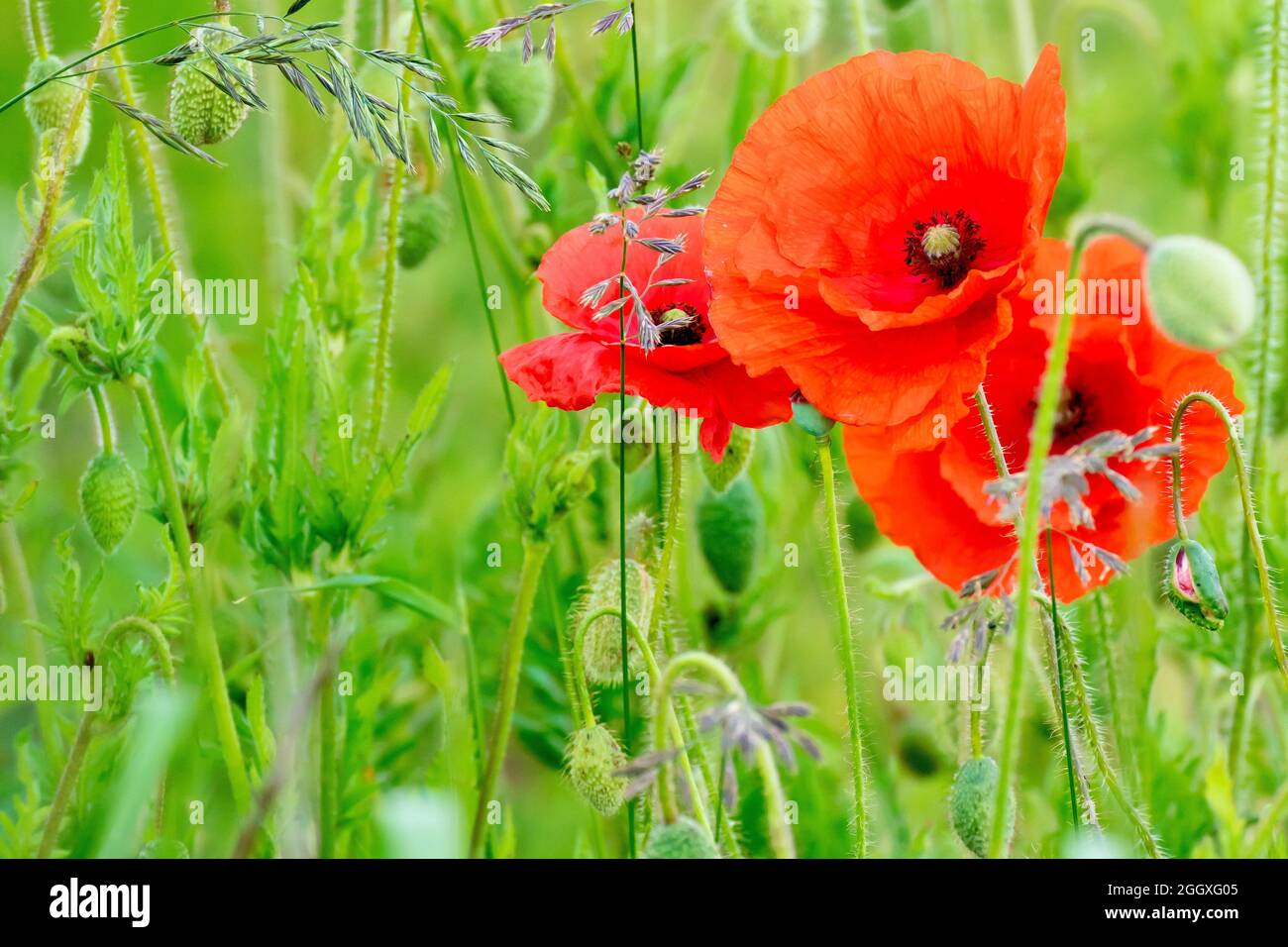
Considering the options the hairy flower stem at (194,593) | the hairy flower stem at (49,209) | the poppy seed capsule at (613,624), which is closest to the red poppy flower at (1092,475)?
the poppy seed capsule at (613,624)

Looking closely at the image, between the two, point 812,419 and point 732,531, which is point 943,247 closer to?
point 812,419

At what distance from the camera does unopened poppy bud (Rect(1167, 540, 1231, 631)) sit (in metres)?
0.73

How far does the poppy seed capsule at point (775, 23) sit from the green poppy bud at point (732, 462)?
0.34 meters

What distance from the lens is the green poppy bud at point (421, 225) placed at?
3.68ft

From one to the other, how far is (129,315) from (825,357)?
400mm

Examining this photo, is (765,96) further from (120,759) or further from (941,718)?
(120,759)

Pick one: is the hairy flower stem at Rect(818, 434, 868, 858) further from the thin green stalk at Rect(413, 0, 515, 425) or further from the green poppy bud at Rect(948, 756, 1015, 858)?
the thin green stalk at Rect(413, 0, 515, 425)

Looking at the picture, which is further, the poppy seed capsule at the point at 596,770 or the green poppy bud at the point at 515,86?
the green poppy bud at the point at 515,86

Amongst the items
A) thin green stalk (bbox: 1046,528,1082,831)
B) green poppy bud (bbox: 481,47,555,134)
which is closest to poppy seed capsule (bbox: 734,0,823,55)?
green poppy bud (bbox: 481,47,555,134)

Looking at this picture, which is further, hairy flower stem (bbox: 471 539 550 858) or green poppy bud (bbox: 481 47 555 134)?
green poppy bud (bbox: 481 47 555 134)

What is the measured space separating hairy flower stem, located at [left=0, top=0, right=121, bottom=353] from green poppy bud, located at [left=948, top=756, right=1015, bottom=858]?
0.60 m

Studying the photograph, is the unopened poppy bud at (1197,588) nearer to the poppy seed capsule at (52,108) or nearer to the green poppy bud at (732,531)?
the green poppy bud at (732,531)

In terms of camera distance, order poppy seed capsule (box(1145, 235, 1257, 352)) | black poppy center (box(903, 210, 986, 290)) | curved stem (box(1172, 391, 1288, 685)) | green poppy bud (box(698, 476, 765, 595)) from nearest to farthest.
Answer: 1. poppy seed capsule (box(1145, 235, 1257, 352))
2. curved stem (box(1172, 391, 1288, 685))
3. black poppy center (box(903, 210, 986, 290))
4. green poppy bud (box(698, 476, 765, 595))

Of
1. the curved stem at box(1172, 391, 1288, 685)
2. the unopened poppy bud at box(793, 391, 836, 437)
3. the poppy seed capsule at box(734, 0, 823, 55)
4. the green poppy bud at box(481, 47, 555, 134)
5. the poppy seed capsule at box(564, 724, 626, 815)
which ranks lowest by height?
the poppy seed capsule at box(564, 724, 626, 815)
